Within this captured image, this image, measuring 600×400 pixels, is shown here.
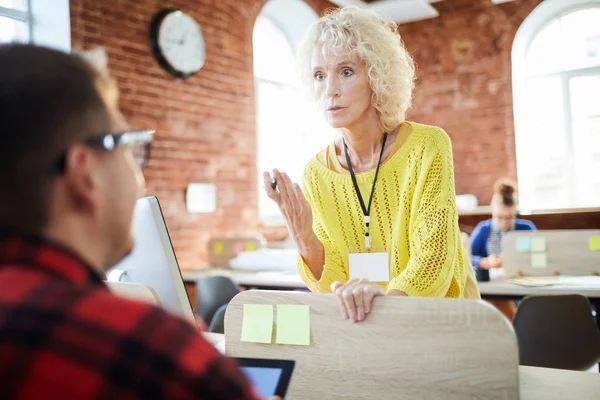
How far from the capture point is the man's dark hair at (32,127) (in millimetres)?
462

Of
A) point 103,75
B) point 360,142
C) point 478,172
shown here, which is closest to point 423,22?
point 478,172

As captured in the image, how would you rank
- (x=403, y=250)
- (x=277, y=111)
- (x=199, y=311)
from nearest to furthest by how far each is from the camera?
(x=403, y=250) → (x=199, y=311) → (x=277, y=111)

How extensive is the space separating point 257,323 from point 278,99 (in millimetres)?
4973

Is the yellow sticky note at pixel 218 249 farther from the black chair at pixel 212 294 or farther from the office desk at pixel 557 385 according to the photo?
the office desk at pixel 557 385

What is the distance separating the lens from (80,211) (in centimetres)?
50

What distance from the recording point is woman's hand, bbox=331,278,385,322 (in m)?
1.05

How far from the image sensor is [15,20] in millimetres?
3502

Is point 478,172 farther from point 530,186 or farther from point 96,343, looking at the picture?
point 96,343

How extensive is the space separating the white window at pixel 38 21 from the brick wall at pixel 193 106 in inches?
2.2

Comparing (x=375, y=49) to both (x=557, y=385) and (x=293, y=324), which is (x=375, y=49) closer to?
(x=293, y=324)

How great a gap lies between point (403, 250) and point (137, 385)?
1.12 meters

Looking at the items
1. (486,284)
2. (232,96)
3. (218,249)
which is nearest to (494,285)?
(486,284)

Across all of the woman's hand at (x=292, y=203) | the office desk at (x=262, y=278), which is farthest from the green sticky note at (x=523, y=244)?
the woman's hand at (x=292, y=203)

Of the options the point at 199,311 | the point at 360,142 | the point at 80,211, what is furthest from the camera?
the point at 199,311
